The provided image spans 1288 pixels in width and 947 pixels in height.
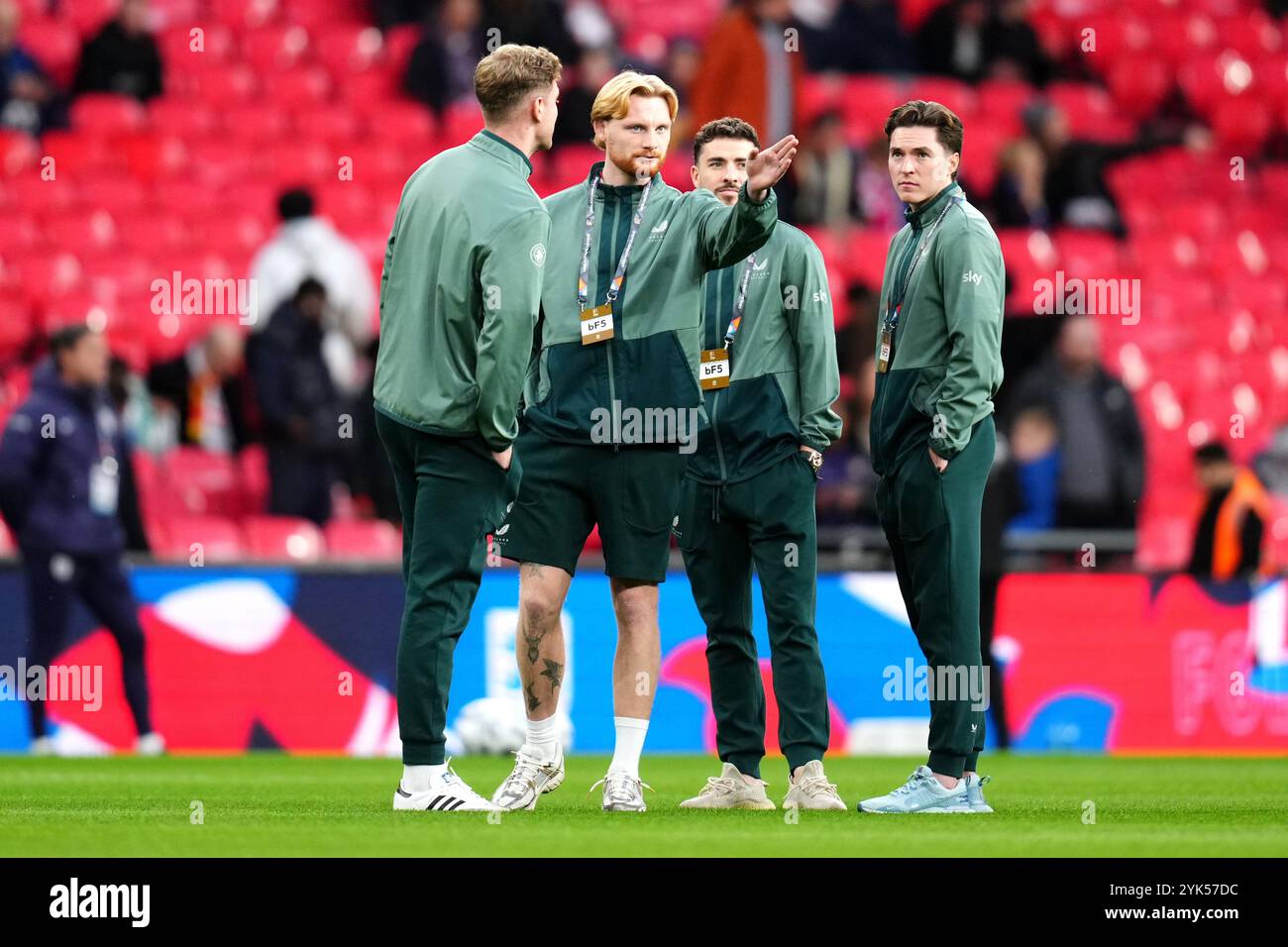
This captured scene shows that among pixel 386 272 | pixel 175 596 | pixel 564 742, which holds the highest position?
pixel 386 272

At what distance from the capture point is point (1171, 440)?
1733 centimetres

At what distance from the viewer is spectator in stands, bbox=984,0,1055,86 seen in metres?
20.5

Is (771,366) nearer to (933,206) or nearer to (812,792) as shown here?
(933,206)

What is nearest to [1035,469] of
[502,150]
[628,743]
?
[628,743]

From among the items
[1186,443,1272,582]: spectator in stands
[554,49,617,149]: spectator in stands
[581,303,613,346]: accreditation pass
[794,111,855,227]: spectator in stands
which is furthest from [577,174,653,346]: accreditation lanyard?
[554,49,617,149]: spectator in stands

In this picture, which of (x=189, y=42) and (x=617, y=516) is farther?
(x=189, y=42)

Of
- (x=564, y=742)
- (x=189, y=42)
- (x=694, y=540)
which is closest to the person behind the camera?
(x=694, y=540)

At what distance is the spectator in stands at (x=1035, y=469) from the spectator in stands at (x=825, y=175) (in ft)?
11.9

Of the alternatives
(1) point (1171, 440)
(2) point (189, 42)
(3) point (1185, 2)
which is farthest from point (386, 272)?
(3) point (1185, 2)

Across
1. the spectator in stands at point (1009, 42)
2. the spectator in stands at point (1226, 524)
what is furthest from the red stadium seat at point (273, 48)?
the spectator in stands at point (1226, 524)

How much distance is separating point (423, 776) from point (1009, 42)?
15.3 meters

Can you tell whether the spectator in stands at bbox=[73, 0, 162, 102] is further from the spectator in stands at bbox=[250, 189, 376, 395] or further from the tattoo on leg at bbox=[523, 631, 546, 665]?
the tattoo on leg at bbox=[523, 631, 546, 665]

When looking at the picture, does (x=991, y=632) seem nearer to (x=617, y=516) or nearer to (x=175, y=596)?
(x=175, y=596)
